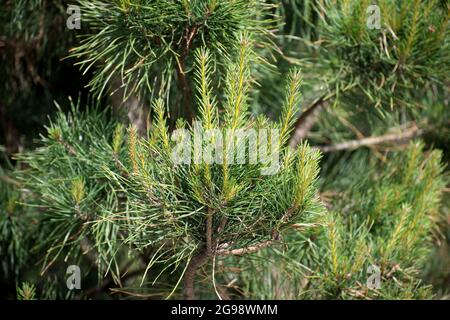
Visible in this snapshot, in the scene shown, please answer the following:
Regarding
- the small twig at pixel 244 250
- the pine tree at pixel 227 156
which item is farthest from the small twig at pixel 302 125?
the small twig at pixel 244 250

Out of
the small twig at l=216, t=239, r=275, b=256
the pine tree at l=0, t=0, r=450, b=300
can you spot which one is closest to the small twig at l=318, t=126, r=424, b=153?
the pine tree at l=0, t=0, r=450, b=300

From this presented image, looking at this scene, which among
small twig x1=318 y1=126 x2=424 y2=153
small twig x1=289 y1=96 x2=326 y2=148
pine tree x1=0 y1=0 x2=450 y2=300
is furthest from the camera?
small twig x1=318 y1=126 x2=424 y2=153

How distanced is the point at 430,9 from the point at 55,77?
0.53 m

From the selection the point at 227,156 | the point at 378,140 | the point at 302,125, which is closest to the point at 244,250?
the point at 227,156

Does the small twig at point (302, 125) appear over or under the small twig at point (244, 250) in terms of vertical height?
over

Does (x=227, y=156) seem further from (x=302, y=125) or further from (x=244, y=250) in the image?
(x=302, y=125)

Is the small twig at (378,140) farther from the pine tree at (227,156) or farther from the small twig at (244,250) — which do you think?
the small twig at (244,250)

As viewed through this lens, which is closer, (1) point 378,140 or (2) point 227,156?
(2) point 227,156

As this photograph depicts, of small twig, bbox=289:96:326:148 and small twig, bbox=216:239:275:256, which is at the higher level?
small twig, bbox=289:96:326:148

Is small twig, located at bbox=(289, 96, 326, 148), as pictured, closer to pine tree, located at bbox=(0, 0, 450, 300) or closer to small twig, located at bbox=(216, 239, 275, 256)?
pine tree, located at bbox=(0, 0, 450, 300)

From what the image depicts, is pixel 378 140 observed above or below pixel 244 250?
above
